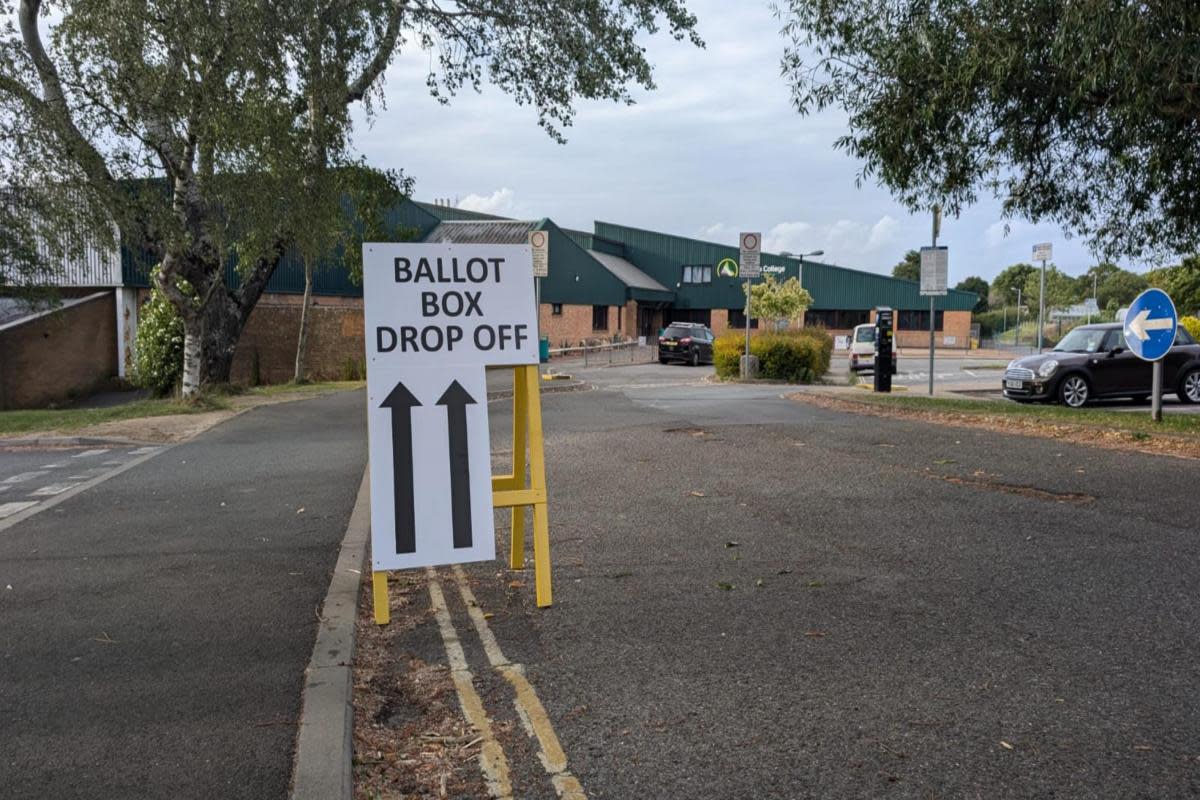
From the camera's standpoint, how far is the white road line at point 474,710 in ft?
10.4

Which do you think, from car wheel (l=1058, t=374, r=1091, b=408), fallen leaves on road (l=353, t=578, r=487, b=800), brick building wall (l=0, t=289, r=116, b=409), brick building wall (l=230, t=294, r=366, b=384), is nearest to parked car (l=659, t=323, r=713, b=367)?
brick building wall (l=230, t=294, r=366, b=384)

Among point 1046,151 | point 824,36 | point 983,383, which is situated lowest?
point 983,383

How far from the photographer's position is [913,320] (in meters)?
62.9

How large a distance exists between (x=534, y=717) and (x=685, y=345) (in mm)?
34922

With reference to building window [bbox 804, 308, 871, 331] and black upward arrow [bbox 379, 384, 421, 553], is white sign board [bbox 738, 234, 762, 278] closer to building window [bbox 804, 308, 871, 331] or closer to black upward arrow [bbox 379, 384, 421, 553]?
black upward arrow [bbox 379, 384, 421, 553]

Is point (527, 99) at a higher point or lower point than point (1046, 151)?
higher

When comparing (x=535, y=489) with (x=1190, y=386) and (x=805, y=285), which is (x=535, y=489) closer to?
(x=1190, y=386)

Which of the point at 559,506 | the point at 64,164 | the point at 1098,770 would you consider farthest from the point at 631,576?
the point at 64,164

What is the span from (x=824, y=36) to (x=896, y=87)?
1.36 meters

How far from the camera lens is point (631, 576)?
5.59 metres

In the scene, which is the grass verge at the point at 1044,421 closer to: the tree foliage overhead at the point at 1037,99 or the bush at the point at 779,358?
the tree foliage overhead at the point at 1037,99

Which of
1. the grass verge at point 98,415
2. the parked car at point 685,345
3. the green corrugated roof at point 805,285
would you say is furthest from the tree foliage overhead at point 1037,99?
the green corrugated roof at point 805,285

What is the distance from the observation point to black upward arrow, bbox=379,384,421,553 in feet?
15.9

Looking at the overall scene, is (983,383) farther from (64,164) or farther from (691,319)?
(691,319)
